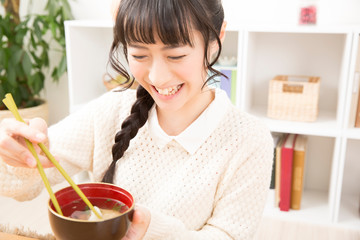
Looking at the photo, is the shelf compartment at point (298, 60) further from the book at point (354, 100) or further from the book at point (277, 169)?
the book at point (277, 169)

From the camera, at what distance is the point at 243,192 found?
95 centimetres

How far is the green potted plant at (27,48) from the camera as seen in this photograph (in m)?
2.20

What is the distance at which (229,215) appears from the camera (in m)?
0.94

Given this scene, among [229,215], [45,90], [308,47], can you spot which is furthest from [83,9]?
[229,215]

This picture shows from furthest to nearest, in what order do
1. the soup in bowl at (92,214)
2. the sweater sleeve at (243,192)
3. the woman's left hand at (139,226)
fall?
the sweater sleeve at (243,192) → the woman's left hand at (139,226) → the soup in bowl at (92,214)

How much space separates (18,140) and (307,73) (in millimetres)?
1694

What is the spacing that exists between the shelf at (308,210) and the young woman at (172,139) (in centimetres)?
112

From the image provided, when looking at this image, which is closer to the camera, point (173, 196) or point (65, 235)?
point (65, 235)

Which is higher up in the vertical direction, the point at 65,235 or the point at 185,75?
the point at 185,75

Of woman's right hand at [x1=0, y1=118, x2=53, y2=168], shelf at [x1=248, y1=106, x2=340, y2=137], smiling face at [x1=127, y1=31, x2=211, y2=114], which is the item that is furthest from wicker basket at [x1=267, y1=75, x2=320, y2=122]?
woman's right hand at [x1=0, y1=118, x2=53, y2=168]

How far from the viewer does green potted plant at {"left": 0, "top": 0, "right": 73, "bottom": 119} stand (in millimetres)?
2195

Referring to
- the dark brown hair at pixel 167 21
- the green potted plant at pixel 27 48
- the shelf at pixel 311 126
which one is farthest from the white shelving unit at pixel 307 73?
the dark brown hair at pixel 167 21

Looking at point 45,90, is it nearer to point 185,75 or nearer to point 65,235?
point 185,75

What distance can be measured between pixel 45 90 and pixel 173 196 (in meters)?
1.85
